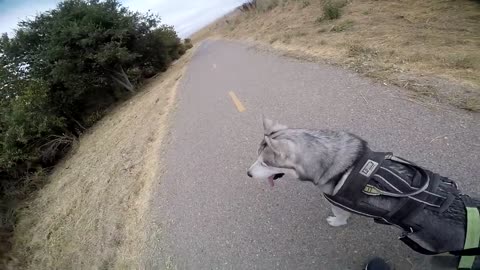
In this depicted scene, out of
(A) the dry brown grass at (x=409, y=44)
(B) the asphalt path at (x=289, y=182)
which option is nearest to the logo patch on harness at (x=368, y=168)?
(B) the asphalt path at (x=289, y=182)

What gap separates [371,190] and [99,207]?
7348mm

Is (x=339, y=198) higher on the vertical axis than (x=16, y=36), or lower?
lower

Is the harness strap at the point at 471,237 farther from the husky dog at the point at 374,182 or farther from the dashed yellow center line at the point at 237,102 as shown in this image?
the dashed yellow center line at the point at 237,102

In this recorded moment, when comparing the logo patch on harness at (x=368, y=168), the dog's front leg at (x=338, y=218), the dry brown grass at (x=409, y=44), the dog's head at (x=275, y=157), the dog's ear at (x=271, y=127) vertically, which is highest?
the dog's ear at (x=271, y=127)

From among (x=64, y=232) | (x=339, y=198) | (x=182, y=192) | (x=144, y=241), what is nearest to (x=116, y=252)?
(x=144, y=241)

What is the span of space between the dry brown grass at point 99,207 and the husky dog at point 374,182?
3.38m

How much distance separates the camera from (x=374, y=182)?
2.51 meters

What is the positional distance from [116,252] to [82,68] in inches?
749

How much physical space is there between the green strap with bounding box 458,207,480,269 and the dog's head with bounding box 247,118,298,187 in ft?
4.80

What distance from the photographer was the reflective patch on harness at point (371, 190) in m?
2.48

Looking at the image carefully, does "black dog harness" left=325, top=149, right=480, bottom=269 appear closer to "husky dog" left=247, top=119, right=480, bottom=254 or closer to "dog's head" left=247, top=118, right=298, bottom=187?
"husky dog" left=247, top=119, right=480, bottom=254

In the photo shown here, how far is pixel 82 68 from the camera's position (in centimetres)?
2050

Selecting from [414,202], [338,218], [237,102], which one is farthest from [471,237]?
[237,102]

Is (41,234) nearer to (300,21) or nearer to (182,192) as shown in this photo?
(182,192)
